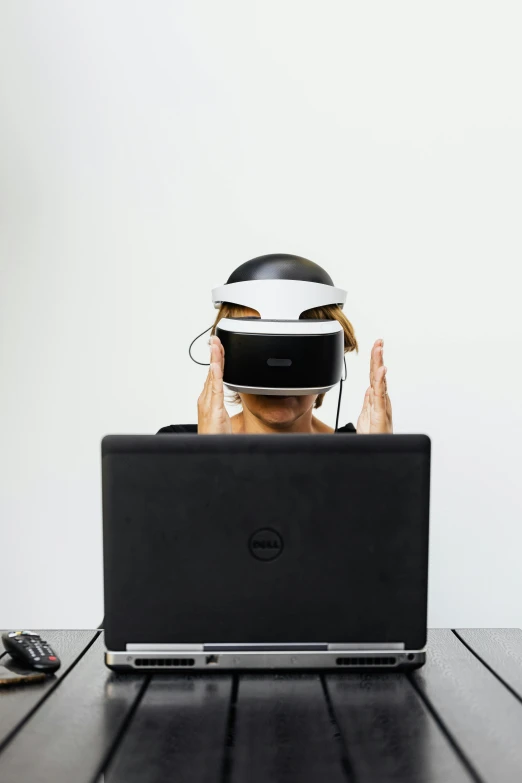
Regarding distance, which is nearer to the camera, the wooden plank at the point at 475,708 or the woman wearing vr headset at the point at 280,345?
the wooden plank at the point at 475,708

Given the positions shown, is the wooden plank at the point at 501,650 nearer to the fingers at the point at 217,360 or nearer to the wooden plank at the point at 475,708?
the wooden plank at the point at 475,708

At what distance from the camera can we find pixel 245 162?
290 centimetres

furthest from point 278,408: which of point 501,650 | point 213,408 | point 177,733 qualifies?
point 177,733

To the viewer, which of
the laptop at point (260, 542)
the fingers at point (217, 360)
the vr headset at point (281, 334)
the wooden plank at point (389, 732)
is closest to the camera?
the wooden plank at point (389, 732)

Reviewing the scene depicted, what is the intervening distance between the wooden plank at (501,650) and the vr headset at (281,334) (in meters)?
0.54

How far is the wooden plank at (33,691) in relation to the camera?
3.32 feet

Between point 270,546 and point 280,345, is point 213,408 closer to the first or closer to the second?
point 280,345

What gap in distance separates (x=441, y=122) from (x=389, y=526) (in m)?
2.11

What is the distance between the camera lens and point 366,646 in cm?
116

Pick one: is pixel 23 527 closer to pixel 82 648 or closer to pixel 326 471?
pixel 82 648

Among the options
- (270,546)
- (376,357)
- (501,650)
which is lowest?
(501,650)

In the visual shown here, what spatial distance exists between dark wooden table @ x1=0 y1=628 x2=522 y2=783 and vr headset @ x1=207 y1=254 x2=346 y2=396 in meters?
0.60

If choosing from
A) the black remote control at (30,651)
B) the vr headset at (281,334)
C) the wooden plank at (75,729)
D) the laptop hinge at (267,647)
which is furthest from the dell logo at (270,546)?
the vr headset at (281,334)

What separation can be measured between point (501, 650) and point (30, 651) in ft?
2.47
